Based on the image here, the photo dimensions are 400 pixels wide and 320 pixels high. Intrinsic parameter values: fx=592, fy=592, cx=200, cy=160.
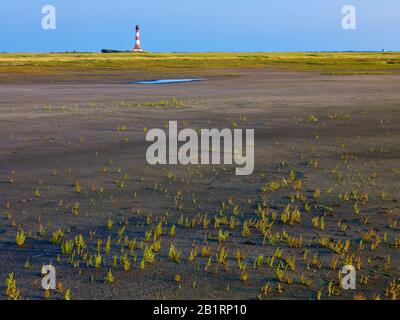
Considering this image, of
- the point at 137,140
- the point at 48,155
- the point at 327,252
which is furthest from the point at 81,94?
the point at 327,252

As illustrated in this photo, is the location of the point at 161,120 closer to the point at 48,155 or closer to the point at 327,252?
the point at 48,155

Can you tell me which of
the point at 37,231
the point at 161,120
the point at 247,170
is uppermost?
the point at 161,120

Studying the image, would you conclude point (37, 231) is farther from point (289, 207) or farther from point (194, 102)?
point (194, 102)

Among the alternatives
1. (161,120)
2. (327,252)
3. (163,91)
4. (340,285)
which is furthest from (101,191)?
(163,91)

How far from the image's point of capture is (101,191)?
1400cm

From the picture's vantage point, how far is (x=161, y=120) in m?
27.9

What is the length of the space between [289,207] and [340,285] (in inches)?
170
